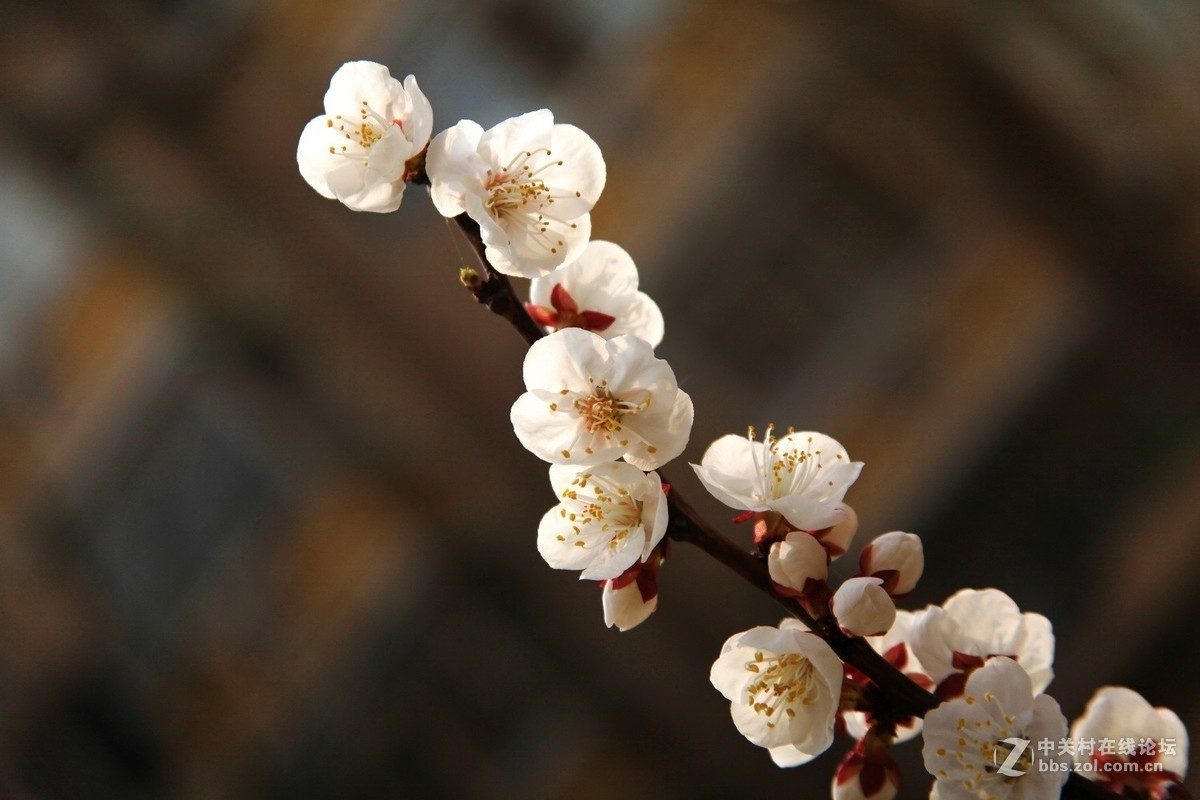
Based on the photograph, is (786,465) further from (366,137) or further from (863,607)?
(366,137)

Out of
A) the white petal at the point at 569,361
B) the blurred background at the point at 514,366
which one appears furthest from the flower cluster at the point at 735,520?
the blurred background at the point at 514,366

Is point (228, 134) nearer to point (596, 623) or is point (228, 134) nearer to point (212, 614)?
point (212, 614)

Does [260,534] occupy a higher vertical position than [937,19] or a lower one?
lower

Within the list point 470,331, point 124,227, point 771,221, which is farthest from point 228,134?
point 771,221

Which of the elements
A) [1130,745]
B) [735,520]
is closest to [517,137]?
[735,520]

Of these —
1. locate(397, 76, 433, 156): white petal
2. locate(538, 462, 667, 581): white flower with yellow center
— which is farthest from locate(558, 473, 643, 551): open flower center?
locate(397, 76, 433, 156): white petal

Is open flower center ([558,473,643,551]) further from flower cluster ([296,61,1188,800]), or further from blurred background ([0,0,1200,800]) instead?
blurred background ([0,0,1200,800])

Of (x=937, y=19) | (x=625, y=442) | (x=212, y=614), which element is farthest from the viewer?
(x=212, y=614)

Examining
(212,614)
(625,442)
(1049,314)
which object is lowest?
(212,614)
